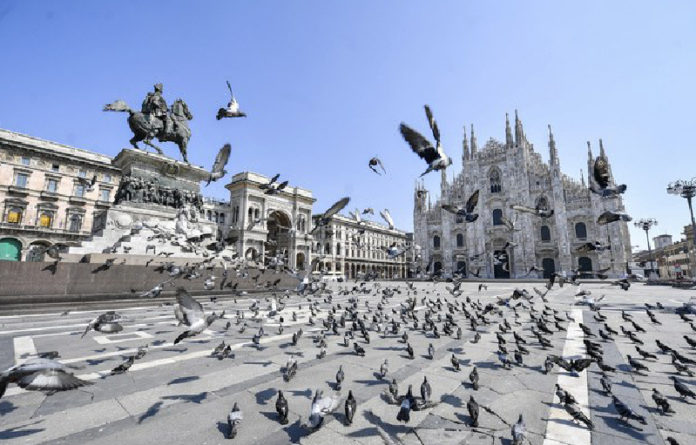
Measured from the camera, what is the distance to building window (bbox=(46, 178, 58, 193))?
38.2 metres

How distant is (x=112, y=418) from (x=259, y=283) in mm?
15137

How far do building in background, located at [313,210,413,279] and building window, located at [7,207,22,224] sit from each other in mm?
40669

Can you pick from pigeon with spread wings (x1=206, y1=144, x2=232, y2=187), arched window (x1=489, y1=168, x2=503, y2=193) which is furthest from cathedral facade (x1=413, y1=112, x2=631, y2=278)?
pigeon with spread wings (x1=206, y1=144, x2=232, y2=187)

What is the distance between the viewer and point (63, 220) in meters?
38.8

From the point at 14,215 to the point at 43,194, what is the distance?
365 cm

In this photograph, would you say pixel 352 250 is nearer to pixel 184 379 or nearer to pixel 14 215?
pixel 14 215

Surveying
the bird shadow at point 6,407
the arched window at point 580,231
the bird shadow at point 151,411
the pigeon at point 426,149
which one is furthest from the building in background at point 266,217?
the arched window at point 580,231

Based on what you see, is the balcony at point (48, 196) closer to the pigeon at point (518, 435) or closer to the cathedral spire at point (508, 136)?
the pigeon at point (518, 435)

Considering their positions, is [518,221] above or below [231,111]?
above

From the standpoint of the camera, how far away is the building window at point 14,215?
116 feet

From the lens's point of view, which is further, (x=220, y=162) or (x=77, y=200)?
(x=77, y=200)

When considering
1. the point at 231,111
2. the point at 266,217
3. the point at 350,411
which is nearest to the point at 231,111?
the point at 231,111

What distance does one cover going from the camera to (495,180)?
53.4m

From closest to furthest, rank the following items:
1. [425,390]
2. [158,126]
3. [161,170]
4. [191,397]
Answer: [425,390] → [191,397] → [158,126] → [161,170]
